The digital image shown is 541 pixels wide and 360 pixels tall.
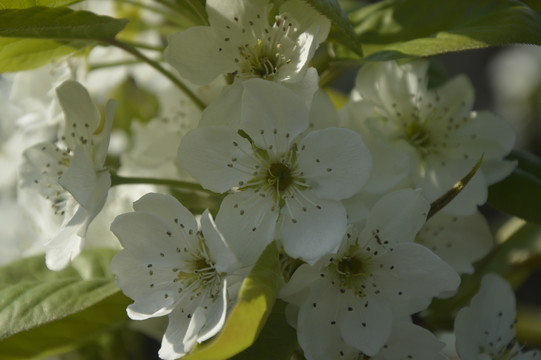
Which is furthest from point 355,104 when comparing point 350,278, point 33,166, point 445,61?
point 445,61

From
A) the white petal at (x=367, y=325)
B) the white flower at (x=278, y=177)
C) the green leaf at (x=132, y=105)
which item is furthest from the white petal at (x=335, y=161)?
the green leaf at (x=132, y=105)

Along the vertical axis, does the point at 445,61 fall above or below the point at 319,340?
below

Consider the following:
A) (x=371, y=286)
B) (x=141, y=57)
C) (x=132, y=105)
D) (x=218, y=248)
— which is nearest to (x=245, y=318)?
(x=218, y=248)

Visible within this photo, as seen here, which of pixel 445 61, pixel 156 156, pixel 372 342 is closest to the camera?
pixel 372 342

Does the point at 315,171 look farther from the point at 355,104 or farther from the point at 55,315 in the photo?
the point at 55,315

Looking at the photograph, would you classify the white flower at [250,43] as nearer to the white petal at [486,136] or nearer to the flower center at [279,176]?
the flower center at [279,176]

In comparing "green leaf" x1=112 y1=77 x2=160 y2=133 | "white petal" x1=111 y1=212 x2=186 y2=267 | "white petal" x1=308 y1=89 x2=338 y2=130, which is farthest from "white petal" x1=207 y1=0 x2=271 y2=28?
"green leaf" x1=112 y1=77 x2=160 y2=133
